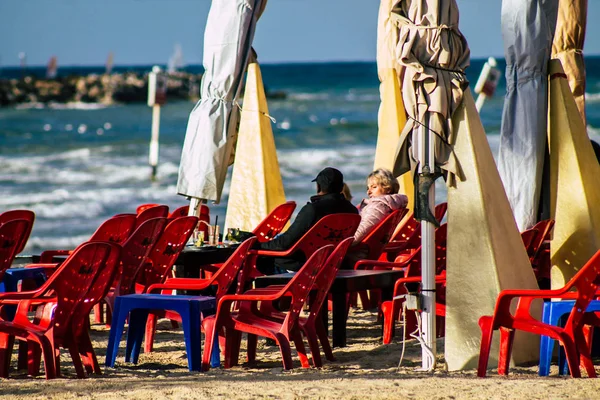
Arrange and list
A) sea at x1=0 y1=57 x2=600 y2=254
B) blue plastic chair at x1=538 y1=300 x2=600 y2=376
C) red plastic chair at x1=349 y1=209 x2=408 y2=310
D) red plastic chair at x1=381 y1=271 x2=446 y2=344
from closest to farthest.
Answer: blue plastic chair at x1=538 y1=300 x2=600 y2=376 → red plastic chair at x1=381 y1=271 x2=446 y2=344 → red plastic chair at x1=349 y1=209 x2=408 y2=310 → sea at x1=0 y1=57 x2=600 y2=254

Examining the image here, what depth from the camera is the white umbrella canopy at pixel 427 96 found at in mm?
5715

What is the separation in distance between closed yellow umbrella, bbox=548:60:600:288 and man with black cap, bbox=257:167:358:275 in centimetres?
147

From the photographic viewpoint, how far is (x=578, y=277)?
5.39 meters

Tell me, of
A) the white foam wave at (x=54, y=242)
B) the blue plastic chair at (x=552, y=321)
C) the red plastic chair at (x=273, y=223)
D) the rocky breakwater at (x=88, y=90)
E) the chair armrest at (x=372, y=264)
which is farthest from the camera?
the rocky breakwater at (x=88, y=90)

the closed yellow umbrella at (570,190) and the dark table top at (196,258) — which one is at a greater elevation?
the closed yellow umbrella at (570,190)

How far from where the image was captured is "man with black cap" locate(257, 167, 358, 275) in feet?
24.7

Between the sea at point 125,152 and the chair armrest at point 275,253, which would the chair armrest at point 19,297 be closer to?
the chair armrest at point 275,253

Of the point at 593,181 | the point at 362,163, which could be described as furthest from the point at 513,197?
the point at 362,163

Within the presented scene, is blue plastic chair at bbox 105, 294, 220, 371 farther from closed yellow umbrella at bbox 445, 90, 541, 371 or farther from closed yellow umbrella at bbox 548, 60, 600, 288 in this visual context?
closed yellow umbrella at bbox 548, 60, 600, 288

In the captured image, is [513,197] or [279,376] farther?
[513,197]

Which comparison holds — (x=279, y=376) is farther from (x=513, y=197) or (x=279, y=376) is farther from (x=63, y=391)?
(x=513, y=197)

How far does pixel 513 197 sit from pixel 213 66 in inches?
96.4

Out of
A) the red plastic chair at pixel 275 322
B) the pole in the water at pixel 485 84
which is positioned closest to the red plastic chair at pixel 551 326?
the red plastic chair at pixel 275 322

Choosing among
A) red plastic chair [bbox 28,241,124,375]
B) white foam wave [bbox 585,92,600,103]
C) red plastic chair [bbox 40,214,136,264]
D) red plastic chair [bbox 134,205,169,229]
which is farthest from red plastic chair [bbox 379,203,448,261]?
white foam wave [bbox 585,92,600,103]
